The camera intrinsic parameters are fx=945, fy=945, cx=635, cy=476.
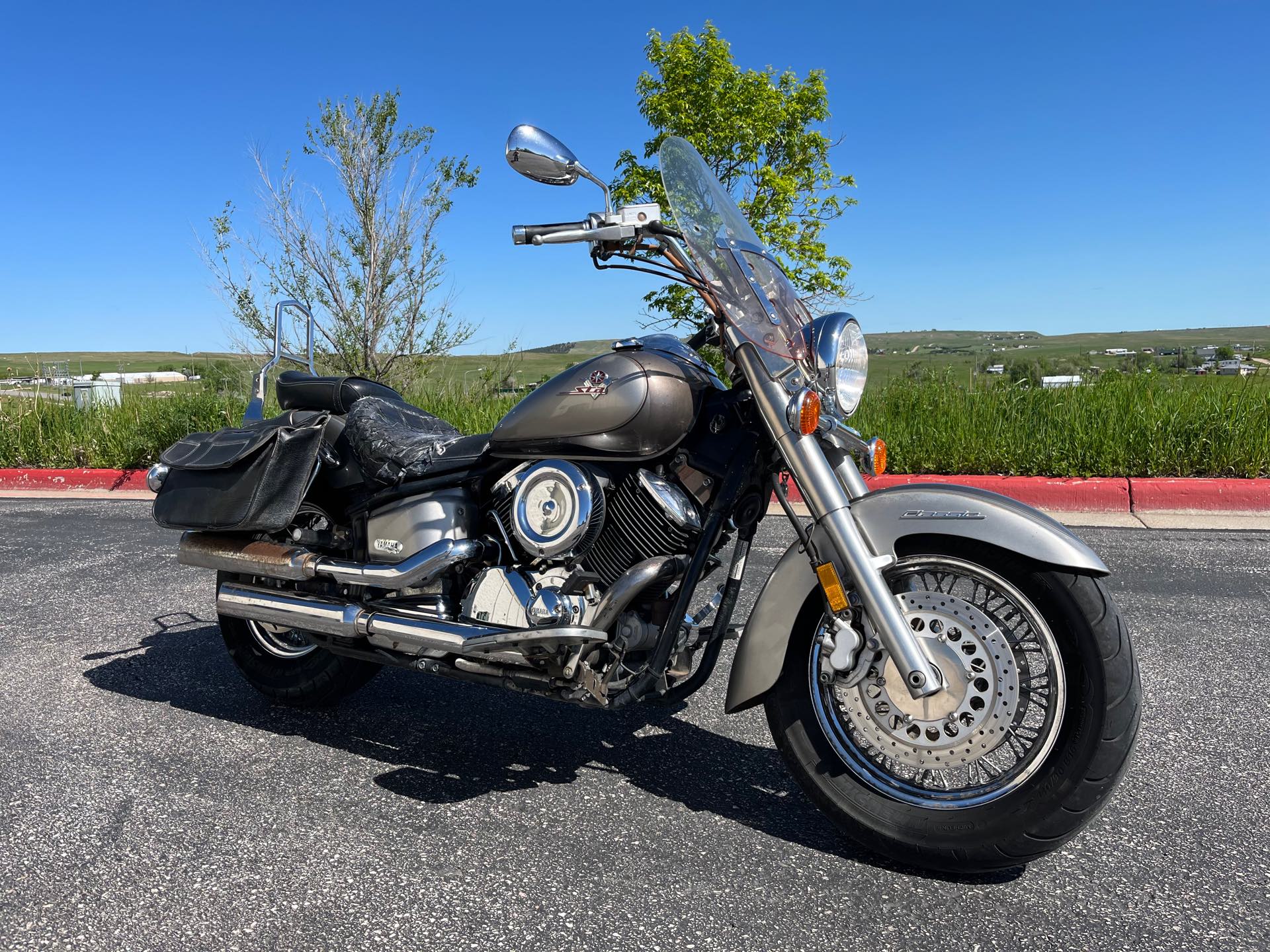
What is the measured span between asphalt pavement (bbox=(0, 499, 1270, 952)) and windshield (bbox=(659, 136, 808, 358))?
1352mm

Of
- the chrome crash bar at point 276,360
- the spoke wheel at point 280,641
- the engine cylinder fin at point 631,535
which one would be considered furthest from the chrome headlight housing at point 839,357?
the spoke wheel at point 280,641

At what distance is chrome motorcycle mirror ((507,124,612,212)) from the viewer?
2.39 metres

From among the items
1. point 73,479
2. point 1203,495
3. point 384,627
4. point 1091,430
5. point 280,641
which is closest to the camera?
point 384,627

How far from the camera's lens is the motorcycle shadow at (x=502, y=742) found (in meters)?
2.74

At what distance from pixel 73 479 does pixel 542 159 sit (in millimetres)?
8679

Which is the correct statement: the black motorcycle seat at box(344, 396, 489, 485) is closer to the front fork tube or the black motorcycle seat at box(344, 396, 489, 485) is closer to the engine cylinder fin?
the engine cylinder fin

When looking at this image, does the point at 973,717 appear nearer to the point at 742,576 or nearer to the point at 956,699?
the point at 956,699

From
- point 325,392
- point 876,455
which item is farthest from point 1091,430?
point 325,392

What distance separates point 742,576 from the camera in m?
2.67

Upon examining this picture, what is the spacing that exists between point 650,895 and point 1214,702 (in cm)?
233

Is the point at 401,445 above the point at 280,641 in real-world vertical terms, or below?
above

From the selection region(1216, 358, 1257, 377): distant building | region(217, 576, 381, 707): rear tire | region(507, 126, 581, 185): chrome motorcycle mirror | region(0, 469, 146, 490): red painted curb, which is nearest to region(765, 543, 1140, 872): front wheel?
region(507, 126, 581, 185): chrome motorcycle mirror

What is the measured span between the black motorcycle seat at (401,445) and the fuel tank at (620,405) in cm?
29

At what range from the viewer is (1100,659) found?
2188 millimetres
